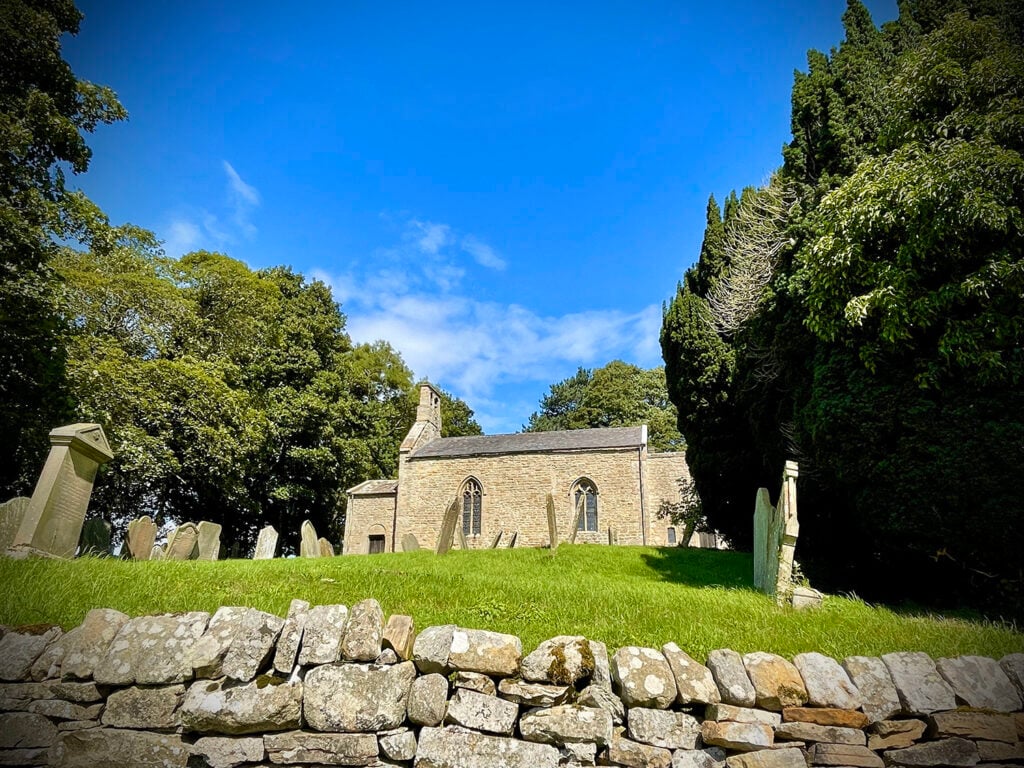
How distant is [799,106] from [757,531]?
27.8 feet

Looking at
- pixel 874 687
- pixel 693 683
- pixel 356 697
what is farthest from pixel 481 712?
pixel 874 687

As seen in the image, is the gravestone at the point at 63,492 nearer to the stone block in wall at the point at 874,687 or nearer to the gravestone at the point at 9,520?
the gravestone at the point at 9,520

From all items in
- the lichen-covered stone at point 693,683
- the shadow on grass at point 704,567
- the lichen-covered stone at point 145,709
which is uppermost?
the shadow on grass at point 704,567

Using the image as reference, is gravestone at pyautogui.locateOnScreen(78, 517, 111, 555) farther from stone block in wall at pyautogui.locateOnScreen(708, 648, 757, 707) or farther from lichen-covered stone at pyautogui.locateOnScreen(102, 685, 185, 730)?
stone block in wall at pyautogui.locateOnScreen(708, 648, 757, 707)

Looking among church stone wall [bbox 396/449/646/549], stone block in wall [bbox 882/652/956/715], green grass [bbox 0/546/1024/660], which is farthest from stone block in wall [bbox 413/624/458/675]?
church stone wall [bbox 396/449/646/549]

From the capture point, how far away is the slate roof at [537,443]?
85.6 feet

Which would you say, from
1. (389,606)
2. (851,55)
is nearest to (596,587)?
(389,606)

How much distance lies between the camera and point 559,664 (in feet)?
11.2

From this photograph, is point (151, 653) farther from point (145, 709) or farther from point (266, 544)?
point (266, 544)

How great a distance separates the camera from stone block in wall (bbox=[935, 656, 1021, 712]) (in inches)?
132

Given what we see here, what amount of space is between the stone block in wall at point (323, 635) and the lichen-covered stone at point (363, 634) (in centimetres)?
5

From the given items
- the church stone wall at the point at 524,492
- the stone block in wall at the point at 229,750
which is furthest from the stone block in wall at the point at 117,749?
the church stone wall at the point at 524,492

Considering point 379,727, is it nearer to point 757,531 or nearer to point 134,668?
point 134,668

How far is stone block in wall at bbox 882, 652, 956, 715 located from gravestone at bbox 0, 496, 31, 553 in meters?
9.58
